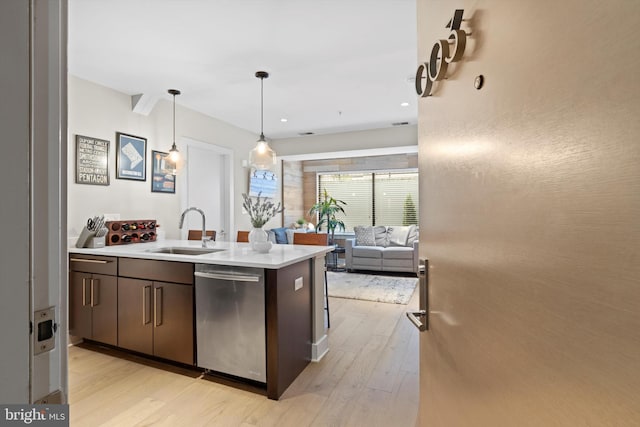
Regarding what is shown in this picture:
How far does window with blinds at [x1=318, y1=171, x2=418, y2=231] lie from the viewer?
23.2 feet

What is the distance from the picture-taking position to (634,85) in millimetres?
287

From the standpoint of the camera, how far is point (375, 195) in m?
7.41

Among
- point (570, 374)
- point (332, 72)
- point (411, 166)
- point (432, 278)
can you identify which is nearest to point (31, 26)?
point (570, 374)

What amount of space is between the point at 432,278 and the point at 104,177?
3.54 meters

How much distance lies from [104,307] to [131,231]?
2.92ft

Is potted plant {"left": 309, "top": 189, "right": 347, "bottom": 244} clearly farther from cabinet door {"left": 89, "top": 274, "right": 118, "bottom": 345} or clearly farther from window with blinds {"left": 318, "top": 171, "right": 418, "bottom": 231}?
cabinet door {"left": 89, "top": 274, "right": 118, "bottom": 345}

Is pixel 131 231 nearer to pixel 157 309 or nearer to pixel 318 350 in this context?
pixel 157 309

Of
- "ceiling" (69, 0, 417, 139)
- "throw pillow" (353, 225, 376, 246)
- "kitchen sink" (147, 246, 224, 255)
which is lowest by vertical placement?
"throw pillow" (353, 225, 376, 246)

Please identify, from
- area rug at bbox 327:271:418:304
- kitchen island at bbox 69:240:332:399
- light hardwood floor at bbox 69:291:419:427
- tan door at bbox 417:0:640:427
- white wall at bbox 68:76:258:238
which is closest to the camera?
tan door at bbox 417:0:640:427

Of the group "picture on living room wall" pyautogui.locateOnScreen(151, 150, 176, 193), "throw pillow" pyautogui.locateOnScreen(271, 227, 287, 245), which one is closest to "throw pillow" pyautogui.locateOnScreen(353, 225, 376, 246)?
"throw pillow" pyautogui.locateOnScreen(271, 227, 287, 245)

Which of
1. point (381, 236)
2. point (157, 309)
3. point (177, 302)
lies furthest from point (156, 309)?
point (381, 236)

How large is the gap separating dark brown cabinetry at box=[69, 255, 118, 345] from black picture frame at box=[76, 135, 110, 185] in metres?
0.83

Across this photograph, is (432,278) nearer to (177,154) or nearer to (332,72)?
(332,72)

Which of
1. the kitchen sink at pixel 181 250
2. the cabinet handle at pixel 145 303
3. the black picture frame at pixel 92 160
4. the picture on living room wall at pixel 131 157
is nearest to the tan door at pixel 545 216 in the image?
the cabinet handle at pixel 145 303
